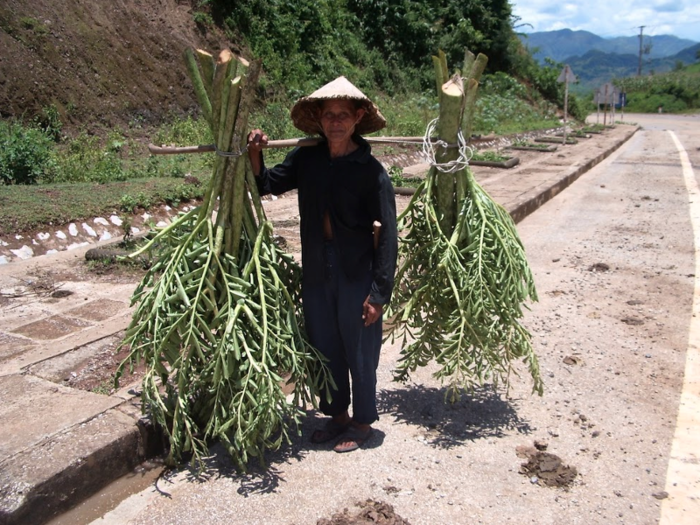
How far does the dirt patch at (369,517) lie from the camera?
2.68 meters

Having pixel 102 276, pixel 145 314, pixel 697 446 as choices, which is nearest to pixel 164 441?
pixel 145 314

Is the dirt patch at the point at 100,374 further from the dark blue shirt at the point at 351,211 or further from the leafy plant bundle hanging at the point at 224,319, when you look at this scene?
the dark blue shirt at the point at 351,211

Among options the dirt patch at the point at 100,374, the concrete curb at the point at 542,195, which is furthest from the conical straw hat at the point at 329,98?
the concrete curb at the point at 542,195

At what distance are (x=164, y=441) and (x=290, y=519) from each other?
83 centimetres

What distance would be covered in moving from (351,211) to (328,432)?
1121 millimetres

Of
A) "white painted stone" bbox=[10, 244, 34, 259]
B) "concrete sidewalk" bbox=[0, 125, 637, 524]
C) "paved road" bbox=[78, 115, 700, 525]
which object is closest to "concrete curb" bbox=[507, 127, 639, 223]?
"paved road" bbox=[78, 115, 700, 525]

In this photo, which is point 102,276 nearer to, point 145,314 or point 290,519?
Answer: point 145,314

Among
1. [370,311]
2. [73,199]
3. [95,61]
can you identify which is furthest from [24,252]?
[95,61]

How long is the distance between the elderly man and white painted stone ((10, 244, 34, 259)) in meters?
3.98

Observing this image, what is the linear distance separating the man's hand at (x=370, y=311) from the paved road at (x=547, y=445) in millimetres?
655

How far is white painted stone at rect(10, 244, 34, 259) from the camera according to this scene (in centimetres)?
629

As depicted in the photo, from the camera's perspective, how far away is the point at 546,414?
144 inches

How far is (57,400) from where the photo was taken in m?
3.26

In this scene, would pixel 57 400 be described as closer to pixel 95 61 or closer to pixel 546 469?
pixel 546 469
